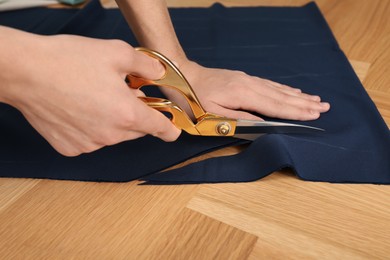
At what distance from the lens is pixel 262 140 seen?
2.61ft

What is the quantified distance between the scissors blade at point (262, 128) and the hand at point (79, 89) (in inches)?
8.1

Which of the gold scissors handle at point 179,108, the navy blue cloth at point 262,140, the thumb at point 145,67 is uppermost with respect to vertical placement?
the thumb at point 145,67

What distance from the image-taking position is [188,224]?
2.36 feet

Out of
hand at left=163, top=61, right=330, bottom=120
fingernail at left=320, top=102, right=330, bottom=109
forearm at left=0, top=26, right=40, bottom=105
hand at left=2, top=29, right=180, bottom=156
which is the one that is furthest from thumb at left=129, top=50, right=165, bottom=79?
fingernail at left=320, top=102, right=330, bottom=109

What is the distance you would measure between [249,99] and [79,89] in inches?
16.0

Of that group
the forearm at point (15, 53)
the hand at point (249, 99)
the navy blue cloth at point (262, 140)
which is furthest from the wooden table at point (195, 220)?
the forearm at point (15, 53)

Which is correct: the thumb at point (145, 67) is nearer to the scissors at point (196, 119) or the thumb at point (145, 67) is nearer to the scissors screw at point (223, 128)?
the scissors at point (196, 119)

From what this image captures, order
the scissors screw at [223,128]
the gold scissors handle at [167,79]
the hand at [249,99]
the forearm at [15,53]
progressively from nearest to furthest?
the forearm at [15,53] → the gold scissors handle at [167,79] → the scissors screw at [223,128] → the hand at [249,99]

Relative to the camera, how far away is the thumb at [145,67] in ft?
2.02

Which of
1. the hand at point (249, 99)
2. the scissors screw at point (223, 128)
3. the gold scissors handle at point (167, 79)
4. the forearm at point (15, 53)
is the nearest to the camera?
the forearm at point (15, 53)

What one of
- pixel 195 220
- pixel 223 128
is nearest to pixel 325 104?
pixel 223 128

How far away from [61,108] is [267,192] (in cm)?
36

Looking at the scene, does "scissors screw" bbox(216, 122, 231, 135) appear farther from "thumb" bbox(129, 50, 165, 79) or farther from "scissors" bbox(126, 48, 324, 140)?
"thumb" bbox(129, 50, 165, 79)

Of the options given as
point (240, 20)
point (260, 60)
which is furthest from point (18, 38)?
point (240, 20)
